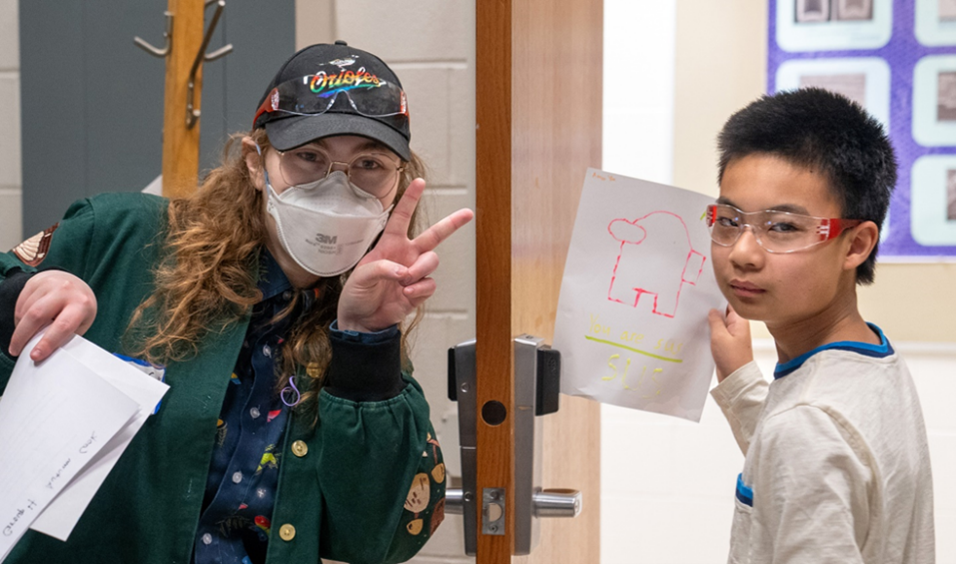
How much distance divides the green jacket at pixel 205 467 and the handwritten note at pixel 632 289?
0.76ft

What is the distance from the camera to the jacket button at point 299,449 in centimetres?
109

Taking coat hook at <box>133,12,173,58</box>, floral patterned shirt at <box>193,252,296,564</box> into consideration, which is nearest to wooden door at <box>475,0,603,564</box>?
floral patterned shirt at <box>193,252,296,564</box>

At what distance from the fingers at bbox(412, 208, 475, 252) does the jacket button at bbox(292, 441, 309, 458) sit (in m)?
0.30

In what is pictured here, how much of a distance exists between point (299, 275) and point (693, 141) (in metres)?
1.07

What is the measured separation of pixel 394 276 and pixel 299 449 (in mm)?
278

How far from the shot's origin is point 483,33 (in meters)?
0.86

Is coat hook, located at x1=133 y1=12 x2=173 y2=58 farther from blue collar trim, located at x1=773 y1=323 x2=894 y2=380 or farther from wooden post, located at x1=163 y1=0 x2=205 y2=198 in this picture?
blue collar trim, located at x1=773 y1=323 x2=894 y2=380

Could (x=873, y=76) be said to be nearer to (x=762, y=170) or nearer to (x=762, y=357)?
(x=762, y=357)

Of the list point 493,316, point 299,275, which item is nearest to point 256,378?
point 299,275

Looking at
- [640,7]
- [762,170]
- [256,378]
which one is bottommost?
[256,378]

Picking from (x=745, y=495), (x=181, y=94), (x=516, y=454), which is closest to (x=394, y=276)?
(x=516, y=454)

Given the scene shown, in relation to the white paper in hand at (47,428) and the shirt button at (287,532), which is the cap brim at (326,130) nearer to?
the white paper in hand at (47,428)

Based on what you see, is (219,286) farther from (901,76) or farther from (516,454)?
(901,76)

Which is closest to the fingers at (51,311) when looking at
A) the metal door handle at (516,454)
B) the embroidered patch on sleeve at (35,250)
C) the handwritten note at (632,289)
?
the embroidered patch on sleeve at (35,250)
